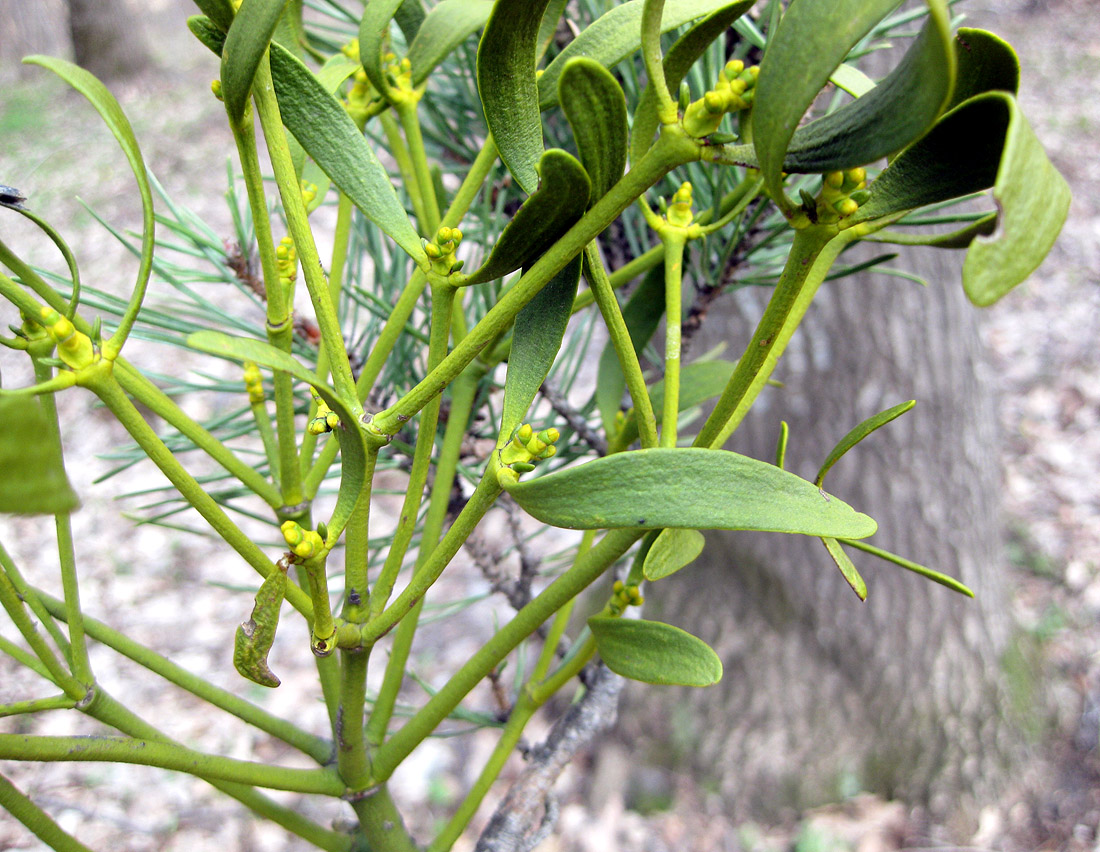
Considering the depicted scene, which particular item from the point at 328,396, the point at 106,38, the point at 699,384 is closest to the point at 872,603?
the point at 699,384

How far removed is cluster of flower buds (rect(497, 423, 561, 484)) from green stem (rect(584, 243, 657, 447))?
0.04 meters

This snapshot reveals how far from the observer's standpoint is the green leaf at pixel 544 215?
180 mm

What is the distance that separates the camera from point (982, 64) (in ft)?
0.65

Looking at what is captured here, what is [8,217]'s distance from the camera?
7.54ft

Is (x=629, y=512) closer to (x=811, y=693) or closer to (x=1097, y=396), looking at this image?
(x=811, y=693)

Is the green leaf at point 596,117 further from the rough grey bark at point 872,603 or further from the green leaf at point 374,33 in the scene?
the rough grey bark at point 872,603

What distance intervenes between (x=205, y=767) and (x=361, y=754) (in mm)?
60

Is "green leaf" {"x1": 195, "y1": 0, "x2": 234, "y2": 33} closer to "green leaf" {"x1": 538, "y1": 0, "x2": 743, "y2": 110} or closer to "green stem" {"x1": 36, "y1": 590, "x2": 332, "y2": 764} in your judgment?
"green leaf" {"x1": 538, "y1": 0, "x2": 743, "y2": 110}

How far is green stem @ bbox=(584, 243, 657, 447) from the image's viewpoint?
232 millimetres

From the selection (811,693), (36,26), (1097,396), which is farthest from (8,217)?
(36,26)

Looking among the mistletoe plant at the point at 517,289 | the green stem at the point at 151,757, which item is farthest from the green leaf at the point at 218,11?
the green stem at the point at 151,757

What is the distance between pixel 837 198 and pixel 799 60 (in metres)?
0.05

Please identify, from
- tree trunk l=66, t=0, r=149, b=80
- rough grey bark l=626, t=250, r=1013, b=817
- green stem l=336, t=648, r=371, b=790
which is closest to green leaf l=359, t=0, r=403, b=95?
green stem l=336, t=648, r=371, b=790

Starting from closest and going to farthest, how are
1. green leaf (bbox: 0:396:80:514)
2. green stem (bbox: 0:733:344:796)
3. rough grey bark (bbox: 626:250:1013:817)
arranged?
green leaf (bbox: 0:396:80:514) < green stem (bbox: 0:733:344:796) < rough grey bark (bbox: 626:250:1013:817)
